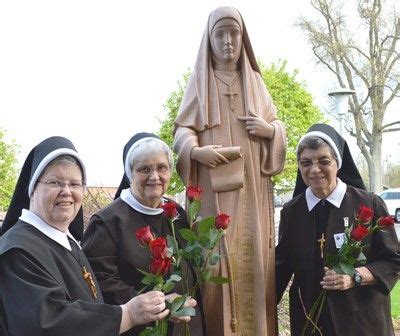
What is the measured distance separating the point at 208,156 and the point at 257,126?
384 millimetres

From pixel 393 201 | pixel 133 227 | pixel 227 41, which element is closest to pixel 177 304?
pixel 133 227

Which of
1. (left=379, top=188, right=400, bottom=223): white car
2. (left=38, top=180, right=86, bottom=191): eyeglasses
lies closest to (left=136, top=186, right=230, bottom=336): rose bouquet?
(left=38, top=180, right=86, bottom=191): eyeglasses

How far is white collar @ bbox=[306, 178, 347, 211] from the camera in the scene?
11.8 ft

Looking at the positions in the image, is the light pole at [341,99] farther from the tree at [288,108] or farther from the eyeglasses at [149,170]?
the eyeglasses at [149,170]

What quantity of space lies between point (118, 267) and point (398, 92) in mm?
21525

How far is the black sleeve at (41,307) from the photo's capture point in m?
2.36

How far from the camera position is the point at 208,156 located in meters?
3.64

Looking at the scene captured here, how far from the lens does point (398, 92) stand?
22.8 meters

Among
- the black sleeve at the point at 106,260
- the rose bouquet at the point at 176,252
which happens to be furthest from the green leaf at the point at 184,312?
the black sleeve at the point at 106,260

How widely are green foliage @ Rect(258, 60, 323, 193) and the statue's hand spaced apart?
11.4 m

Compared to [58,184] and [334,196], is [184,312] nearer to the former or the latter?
[58,184]

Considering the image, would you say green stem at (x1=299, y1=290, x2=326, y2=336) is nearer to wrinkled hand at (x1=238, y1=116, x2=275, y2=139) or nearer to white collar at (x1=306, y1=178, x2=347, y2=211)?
white collar at (x1=306, y1=178, x2=347, y2=211)

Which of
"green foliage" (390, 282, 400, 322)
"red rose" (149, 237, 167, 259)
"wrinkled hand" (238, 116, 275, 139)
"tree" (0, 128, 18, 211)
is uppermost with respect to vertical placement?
"tree" (0, 128, 18, 211)

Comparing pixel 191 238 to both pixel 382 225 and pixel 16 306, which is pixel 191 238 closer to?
pixel 16 306
